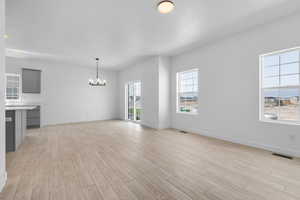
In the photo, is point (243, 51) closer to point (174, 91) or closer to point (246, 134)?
point (246, 134)

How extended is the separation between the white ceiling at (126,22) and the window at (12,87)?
1.74 metres

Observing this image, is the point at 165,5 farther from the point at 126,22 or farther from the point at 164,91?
the point at 164,91

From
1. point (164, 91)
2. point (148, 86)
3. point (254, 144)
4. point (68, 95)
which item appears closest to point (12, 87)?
point (68, 95)

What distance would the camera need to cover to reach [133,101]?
7.73 metres

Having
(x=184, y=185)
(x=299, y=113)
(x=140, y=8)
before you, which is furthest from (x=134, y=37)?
(x=299, y=113)

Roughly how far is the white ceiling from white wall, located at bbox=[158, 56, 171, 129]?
1.00 meters

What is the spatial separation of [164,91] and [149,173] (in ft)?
12.9

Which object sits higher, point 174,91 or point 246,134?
point 174,91

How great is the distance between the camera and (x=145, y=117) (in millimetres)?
6457

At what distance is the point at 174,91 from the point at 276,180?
163 inches

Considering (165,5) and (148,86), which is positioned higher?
(165,5)

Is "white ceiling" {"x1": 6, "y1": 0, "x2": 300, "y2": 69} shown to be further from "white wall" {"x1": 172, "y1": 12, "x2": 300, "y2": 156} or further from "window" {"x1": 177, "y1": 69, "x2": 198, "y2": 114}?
"window" {"x1": 177, "y1": 69, "x2": 198, "y2": 114}

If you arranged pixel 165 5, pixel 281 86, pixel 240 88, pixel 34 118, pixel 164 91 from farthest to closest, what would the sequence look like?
pixel 34 118, pixel 164 91, pixel 240 88, pixel 281 86, pixel 165 5

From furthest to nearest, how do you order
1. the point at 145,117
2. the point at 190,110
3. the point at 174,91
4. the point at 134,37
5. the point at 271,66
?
the point at 145,117
the point at 174,91
the point at 190,110
the point at 134,37
the point at 271,66
